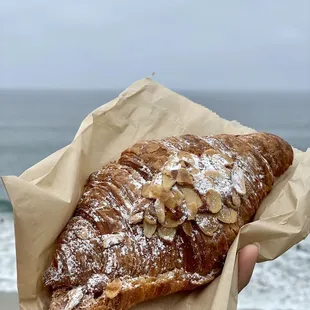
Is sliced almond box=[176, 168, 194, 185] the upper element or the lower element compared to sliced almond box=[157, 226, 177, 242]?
upper

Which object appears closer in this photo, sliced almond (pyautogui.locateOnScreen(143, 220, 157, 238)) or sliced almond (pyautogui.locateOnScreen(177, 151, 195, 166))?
sliced almond (pyautogui.locateOnScreen(143, 220, 157, 238))

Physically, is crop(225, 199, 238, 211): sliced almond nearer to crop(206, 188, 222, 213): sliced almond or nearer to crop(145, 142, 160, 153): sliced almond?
crop(206, 188, 222, 213): sliced almond

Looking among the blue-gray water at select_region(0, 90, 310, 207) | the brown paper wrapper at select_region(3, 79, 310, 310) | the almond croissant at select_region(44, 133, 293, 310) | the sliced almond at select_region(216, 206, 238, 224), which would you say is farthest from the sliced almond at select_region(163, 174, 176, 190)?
the blue-gray water at select_region(0, 90, 310, 207)

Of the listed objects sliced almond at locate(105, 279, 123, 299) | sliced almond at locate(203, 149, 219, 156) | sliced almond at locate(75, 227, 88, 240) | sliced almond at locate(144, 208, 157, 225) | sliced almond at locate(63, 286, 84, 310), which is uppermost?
sliced almond at locate(203, 149, 219, 156)

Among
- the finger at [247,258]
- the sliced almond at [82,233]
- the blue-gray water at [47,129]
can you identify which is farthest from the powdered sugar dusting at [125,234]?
the blue-gray water at [47,129]

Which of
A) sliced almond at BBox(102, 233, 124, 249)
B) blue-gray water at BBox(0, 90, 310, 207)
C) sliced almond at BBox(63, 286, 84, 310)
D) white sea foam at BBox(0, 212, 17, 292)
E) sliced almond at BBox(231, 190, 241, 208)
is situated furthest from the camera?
blue-gray water at BBox(0, 90, 310, 207)

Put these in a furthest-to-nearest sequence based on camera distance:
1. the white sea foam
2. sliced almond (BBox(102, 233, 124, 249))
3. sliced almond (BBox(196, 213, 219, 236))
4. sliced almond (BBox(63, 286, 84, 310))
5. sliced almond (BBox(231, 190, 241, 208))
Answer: the white sea foam < sliced almond (BBox(231, 190, 241, 208)) < sliced almond (BBox(196, 213, 219, 236)) < sliced almond (BBox(102, 233, 124, 249)) < sliced almond (BBox(63, 286, 84, 310))

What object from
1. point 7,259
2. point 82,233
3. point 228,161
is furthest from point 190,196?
point 7,259

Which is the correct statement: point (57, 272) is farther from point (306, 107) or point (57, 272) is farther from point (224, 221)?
point (306, 107)
